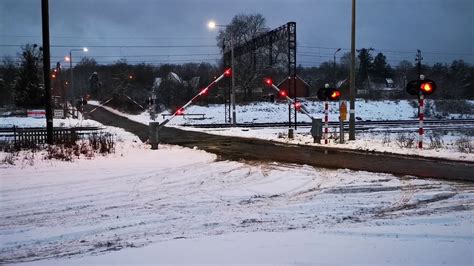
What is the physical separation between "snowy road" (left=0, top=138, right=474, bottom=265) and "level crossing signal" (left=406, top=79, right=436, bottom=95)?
6844 millimetres

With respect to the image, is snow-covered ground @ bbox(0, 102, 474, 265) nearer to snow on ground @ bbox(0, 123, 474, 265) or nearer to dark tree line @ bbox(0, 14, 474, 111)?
snow on ground @ bbox(0, 123, 474, 265)

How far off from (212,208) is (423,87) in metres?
11.5

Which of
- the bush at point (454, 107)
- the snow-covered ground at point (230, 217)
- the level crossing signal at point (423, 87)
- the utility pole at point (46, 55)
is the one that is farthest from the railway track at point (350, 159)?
the bush at point (454, 107)

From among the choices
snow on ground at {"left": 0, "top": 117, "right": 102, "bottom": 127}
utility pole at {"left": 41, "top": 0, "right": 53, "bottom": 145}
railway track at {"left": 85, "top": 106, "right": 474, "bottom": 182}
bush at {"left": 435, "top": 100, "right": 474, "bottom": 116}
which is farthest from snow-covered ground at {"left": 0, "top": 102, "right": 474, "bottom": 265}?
bush at {"left": 435, "top": 100, "right": 474, "bottom": 116}

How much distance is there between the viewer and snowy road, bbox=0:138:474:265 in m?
5.72

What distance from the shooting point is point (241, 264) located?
4910mm

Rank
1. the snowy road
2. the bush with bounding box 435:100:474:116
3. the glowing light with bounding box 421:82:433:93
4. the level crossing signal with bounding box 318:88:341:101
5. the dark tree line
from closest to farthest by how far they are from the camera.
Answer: the snowy road
the glowing light with bounding box 421:82:433:93
the level crossing signal with bounding box 318:88:341:101
the bush with bounding box 435:100:474:116
the dark tree line

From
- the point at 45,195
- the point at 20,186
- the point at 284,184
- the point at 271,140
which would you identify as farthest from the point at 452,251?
the point at 271,140

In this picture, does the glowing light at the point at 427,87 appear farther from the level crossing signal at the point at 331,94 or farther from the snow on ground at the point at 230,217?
the snow on ground at the point at 230,217

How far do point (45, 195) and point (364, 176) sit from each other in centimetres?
663

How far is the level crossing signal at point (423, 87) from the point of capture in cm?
1606

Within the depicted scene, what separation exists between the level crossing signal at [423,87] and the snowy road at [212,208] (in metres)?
6.84

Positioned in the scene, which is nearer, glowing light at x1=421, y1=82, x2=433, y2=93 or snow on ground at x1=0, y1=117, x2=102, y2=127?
glowing light at x1=421, y1=82, x2=433, y2=93

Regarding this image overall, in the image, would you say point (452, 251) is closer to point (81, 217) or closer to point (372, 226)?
point (372, 226)
